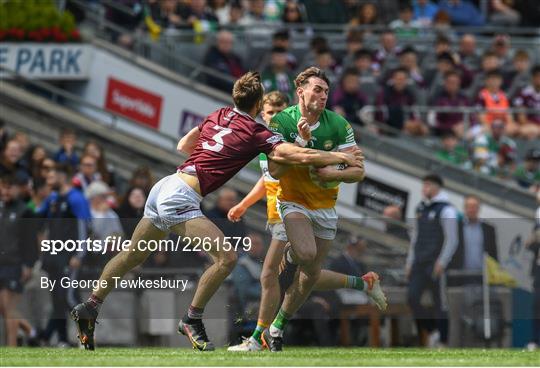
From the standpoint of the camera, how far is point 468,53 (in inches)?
1057

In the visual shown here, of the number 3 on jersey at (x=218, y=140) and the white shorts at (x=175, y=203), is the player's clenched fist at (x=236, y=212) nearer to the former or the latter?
the white shorts at (x=175, y=203)

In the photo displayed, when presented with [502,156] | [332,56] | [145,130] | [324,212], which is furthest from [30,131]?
[324,212]

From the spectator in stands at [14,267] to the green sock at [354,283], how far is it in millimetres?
3365

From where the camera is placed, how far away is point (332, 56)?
83.8 feet

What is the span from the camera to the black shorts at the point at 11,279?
17.9 metres

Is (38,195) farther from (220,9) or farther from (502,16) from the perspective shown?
(502,16)

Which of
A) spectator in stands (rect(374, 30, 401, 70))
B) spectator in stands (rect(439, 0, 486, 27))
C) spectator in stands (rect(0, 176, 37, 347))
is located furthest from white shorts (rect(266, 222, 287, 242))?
spectator in stands (rect(439, 0, 486, 27))

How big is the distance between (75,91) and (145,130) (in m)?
1.46

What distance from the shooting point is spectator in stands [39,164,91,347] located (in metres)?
16.9

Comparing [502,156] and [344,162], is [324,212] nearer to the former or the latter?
[344,162]

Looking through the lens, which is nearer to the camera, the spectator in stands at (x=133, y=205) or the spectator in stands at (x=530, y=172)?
the spectator in stands at (x=133, y=205)

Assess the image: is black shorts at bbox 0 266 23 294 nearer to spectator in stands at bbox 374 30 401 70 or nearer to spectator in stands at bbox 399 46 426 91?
spectator in stands at bbox 399 46 426 91

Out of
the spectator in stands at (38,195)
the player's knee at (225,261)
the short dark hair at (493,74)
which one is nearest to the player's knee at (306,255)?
the player's knee at (225,261)

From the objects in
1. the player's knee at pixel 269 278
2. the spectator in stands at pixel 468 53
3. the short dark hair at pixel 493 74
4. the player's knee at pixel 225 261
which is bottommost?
the player's knee at pixel 269 278
